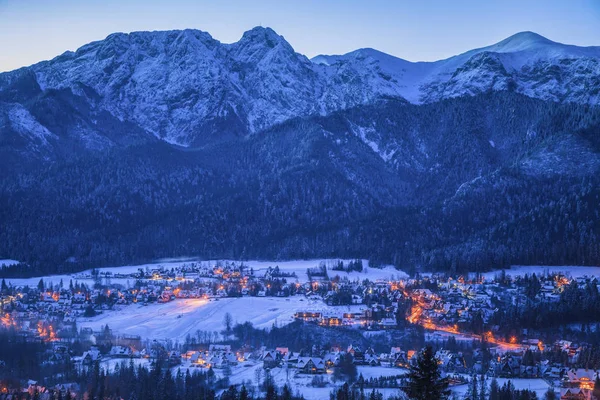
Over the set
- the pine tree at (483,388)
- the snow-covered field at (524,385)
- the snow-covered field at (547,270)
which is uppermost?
the snow-covered field at (547,270)

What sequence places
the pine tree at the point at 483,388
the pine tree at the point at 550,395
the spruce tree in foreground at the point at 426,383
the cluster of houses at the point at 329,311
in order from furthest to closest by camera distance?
the cluster of houses at the point at 329,311, the pine tree at the point at 550,395, the pine tree at the point at 483,388, the spruce tree in foreground at the point at 426,383

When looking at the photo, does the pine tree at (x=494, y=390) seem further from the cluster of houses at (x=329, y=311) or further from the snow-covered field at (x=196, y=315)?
the snow-covered field at (x=196, y=315)

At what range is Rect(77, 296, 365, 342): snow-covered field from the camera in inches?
5325

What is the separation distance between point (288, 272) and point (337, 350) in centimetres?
8074

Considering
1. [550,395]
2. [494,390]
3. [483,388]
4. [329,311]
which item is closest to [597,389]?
[550,395]

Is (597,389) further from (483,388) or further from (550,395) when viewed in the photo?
(483,388)

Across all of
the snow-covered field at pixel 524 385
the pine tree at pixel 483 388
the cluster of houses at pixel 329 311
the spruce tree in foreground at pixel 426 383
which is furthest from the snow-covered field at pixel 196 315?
the spruce tree in foreground at pixel 426 383

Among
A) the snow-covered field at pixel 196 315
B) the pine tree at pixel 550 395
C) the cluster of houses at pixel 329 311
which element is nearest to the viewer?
the pine tree at pixel 550 395

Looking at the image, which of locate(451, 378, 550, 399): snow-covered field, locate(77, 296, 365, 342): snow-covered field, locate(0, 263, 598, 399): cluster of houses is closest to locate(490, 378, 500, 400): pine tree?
locate(451, 378, 550, 399): snow-covered field

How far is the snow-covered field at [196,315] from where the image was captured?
13525cm

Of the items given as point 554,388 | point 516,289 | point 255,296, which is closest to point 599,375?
point 554,388

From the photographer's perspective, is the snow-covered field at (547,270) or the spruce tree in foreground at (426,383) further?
the snow-covered field at (547,270)

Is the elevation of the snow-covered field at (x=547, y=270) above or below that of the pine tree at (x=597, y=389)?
above

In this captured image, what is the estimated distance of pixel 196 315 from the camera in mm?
146125
